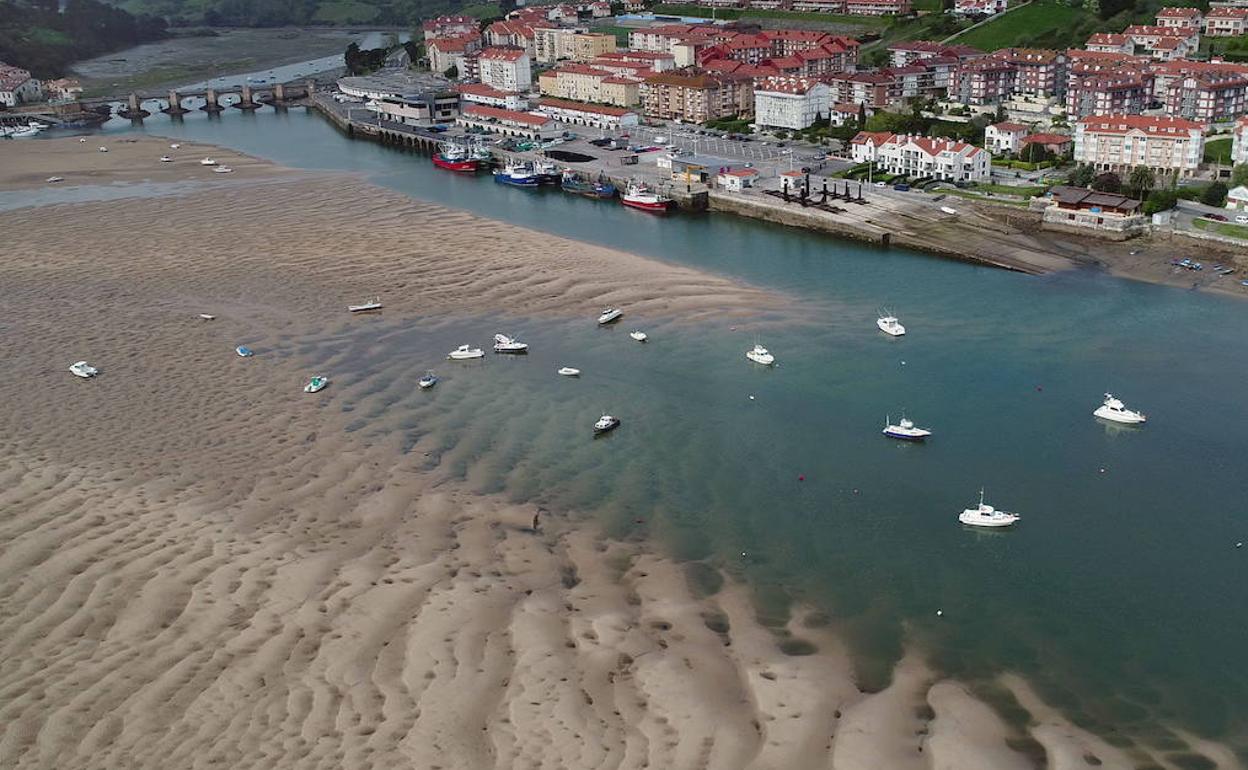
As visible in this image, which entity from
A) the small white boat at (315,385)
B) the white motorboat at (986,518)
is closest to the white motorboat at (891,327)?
the white motorboat at (986,518)

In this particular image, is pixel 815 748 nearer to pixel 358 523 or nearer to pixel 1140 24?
pixel 358 523

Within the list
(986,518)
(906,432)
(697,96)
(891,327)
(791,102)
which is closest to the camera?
(986,518)

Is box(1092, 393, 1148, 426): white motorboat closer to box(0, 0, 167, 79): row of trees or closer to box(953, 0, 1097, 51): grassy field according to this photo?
box(953, 0, 1097, 51): grassy field

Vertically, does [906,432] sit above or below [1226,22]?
below

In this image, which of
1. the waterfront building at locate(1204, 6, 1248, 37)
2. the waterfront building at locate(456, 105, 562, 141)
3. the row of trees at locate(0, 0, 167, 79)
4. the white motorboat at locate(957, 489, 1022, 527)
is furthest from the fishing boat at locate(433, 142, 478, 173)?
the row of trees at locate(0, 0, 167, 79)

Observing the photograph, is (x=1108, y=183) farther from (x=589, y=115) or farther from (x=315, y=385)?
(x=589, y=115)

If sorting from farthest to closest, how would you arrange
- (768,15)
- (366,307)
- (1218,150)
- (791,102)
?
1. (768,15)
2. (791,102)
3. (1218,150)
4. (366,307)

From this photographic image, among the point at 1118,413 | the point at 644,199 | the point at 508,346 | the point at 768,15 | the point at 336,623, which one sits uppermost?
the point at 768,15

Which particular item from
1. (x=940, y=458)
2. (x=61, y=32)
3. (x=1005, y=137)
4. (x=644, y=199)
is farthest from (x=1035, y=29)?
(x=61, y=32)
